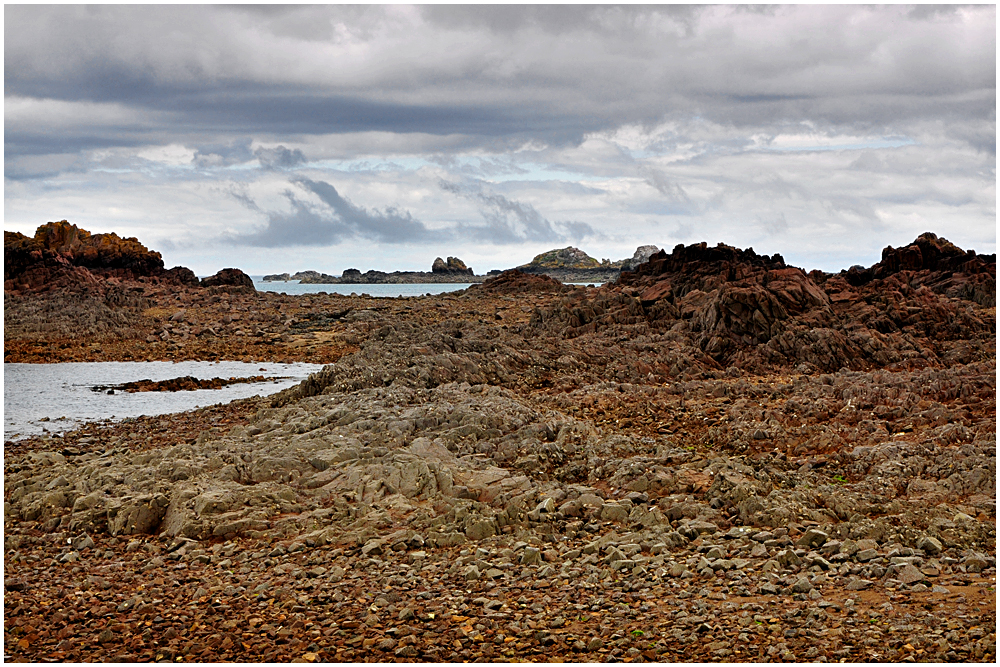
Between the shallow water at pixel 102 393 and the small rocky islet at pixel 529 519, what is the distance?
2.21 metres

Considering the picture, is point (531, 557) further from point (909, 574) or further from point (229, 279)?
point (229, 279)

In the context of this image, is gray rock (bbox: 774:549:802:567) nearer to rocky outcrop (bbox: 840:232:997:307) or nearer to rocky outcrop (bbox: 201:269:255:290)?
rocky outcrop (bbox: 840:232:997:307)

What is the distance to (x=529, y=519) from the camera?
12297 millimetres

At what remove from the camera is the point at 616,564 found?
1044 centimetres

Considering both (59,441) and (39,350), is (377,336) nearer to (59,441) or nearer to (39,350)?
(59,441)

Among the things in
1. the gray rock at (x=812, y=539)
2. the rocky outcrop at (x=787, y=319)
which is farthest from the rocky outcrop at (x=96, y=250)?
the gray rock at (x=812, y=539)

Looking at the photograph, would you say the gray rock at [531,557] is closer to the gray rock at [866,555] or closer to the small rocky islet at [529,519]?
the small rocky islet at [529,519]

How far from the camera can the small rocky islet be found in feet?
28.7

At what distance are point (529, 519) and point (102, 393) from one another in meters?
23.7

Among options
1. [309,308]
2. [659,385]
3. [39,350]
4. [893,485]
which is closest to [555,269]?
[309,308]

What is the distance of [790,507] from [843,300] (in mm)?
24385

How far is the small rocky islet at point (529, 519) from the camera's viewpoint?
8.73 metres

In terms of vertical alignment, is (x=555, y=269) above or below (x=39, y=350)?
above

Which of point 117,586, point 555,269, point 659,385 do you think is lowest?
point 117,586
